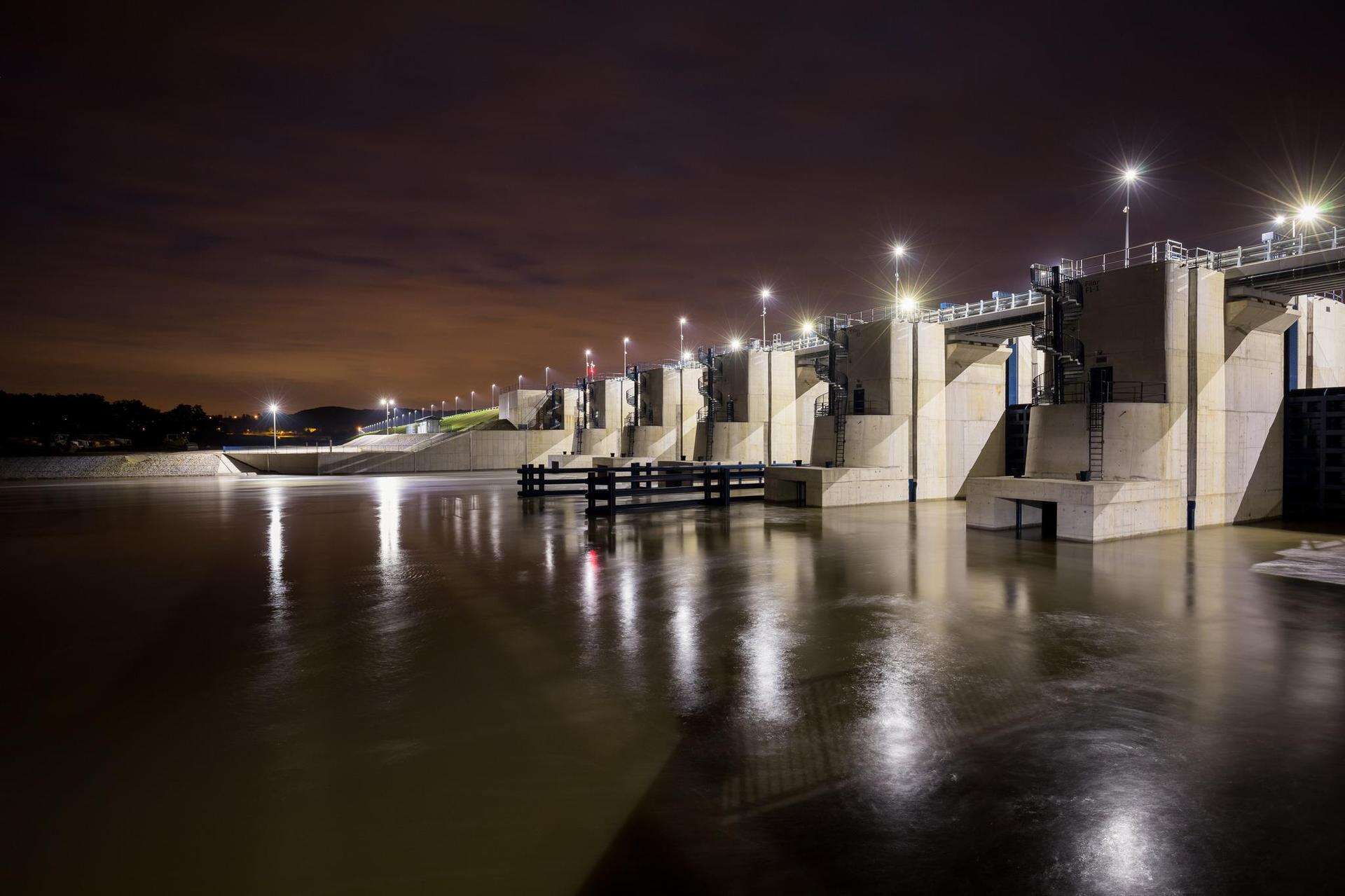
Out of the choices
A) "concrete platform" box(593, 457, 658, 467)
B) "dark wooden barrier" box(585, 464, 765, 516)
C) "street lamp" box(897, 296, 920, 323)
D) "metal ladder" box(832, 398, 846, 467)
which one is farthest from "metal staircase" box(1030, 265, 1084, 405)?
"concrete platform" box(593, 457, 658, 467)

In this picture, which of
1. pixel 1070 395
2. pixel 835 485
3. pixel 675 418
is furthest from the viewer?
pixel 675 418

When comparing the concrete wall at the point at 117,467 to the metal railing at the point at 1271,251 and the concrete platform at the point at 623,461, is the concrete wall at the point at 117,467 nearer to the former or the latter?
the concrete platform at the point at 623,461

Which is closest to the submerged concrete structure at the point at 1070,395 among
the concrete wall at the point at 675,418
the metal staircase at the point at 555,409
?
the concrete wall at the point at 675,418

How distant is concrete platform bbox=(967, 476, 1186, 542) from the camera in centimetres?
1994

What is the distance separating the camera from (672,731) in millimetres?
6977

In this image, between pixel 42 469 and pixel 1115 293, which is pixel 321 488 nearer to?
pixel 42 469

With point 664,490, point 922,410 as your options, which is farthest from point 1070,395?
point 664,490

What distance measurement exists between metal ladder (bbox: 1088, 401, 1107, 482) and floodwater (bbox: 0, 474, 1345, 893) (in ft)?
26.4

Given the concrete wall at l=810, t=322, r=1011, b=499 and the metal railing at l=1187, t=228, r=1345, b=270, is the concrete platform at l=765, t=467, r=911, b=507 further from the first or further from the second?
the metal railing at l=1187, t=228, r=1345, b=270

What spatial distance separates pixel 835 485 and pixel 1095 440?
32.4 ft

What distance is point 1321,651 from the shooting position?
9.47m

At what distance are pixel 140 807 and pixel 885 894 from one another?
220 inches

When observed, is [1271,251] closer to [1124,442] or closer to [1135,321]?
[1135,321]

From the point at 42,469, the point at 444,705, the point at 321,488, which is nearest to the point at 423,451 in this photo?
the point at 321,488
